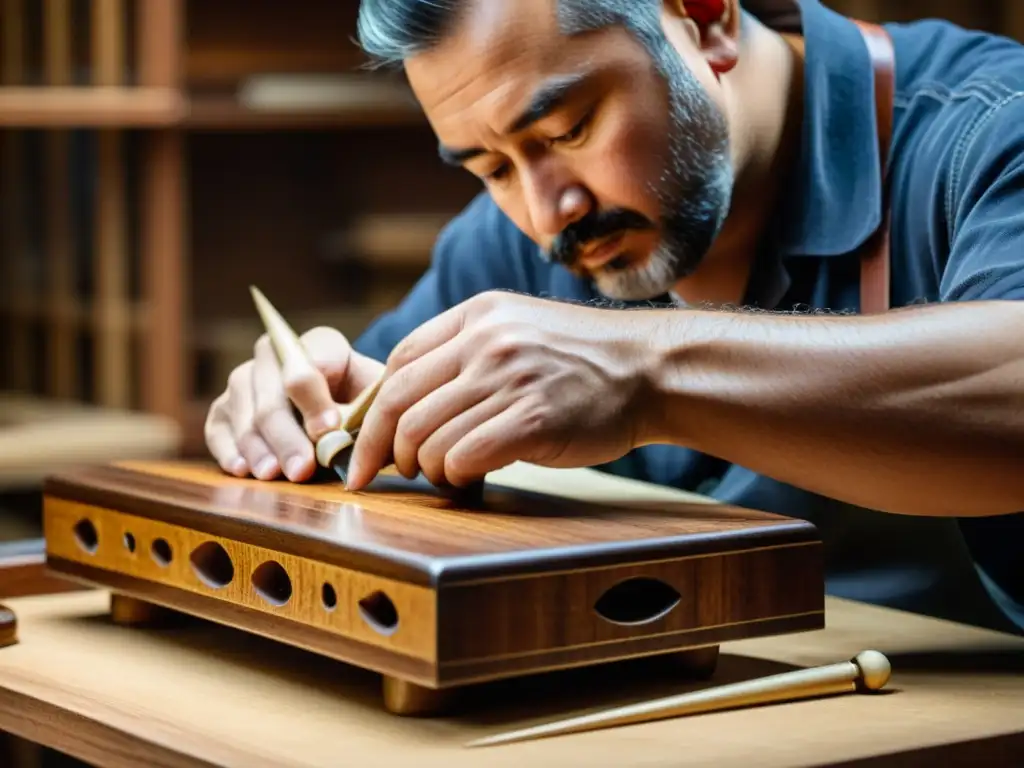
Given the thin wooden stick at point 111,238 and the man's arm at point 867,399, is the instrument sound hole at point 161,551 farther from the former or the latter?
the thin wooden stick at point 111,238

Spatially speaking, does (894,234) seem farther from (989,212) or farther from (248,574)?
(248,574)

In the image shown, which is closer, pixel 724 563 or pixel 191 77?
pixel 724 563

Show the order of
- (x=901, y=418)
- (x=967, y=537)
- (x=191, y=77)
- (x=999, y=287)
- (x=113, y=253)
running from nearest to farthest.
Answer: (x=901, y=418), (x=999, y=287), (x=967, y=537), (x=113, y=253), (x=191, y=77)

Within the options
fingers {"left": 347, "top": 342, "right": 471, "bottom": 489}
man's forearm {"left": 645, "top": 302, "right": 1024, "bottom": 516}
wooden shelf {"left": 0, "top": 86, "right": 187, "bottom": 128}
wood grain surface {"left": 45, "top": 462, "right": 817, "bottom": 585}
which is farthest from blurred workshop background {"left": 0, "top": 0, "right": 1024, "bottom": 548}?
man's forearm {"left": 645, "top": 302, "right": 1024, "bottom": 516}

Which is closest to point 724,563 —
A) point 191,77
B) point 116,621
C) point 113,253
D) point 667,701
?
point 667,701

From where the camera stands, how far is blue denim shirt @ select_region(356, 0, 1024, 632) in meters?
1.71

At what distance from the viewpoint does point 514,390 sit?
1.23 meters

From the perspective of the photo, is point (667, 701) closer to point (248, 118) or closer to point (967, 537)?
point (967, 537)

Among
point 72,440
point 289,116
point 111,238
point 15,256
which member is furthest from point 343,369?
point 15,256

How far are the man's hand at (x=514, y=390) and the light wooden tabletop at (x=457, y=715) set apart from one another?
0.19 m

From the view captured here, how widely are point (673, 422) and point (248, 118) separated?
296 cm

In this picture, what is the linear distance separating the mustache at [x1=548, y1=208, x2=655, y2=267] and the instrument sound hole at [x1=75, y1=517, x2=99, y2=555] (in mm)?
644

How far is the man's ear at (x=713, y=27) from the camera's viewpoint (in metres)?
1.86

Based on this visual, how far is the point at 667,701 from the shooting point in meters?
1.11
